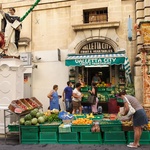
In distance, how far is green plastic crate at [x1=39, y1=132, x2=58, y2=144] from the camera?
6402 millimetres

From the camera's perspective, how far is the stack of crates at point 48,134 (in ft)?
21.0

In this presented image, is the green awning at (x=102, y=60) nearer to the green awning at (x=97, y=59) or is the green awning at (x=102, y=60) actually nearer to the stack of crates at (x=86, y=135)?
the green awning at (x=97, y=59)

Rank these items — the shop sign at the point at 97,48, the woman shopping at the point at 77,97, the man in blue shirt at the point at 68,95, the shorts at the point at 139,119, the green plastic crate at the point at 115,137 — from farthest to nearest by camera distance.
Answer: the shop sign at the point at 97,48 → the man in blue shirt at the point at 68,95 → the woman shopping at the point at 77,97 → the green plastic crate at the point at 115,137 → the shorts at the point at 139,119

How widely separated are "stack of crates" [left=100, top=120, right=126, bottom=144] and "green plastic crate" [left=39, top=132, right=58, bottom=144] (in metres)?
1.46

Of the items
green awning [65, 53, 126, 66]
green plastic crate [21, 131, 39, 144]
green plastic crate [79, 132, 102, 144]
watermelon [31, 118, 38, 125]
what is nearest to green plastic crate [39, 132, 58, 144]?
green plastic crate [21, 131, 39, 144]

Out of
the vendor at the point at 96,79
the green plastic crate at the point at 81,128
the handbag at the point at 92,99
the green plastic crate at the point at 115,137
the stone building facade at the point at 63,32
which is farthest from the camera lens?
the vendor at the point at 96,79

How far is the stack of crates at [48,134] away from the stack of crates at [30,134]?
13 centimetres

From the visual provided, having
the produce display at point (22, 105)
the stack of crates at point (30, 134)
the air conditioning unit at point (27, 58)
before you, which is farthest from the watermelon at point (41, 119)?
the air conditioning unit at point (27, 58)

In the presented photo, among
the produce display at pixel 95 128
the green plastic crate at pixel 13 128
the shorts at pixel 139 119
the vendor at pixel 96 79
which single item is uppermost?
the vendor at pixel 96 79

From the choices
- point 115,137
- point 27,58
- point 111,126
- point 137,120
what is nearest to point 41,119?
point 111,126

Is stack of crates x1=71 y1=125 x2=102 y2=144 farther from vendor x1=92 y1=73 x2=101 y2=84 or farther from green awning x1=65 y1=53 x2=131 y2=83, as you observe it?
vendor x1=92 y1=73 x2=101 y2=84

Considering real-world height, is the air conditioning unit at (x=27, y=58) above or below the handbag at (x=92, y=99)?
above

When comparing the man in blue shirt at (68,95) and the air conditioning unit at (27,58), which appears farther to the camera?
the air conditioning unit at (27,58)

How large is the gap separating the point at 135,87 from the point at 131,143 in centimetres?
469
